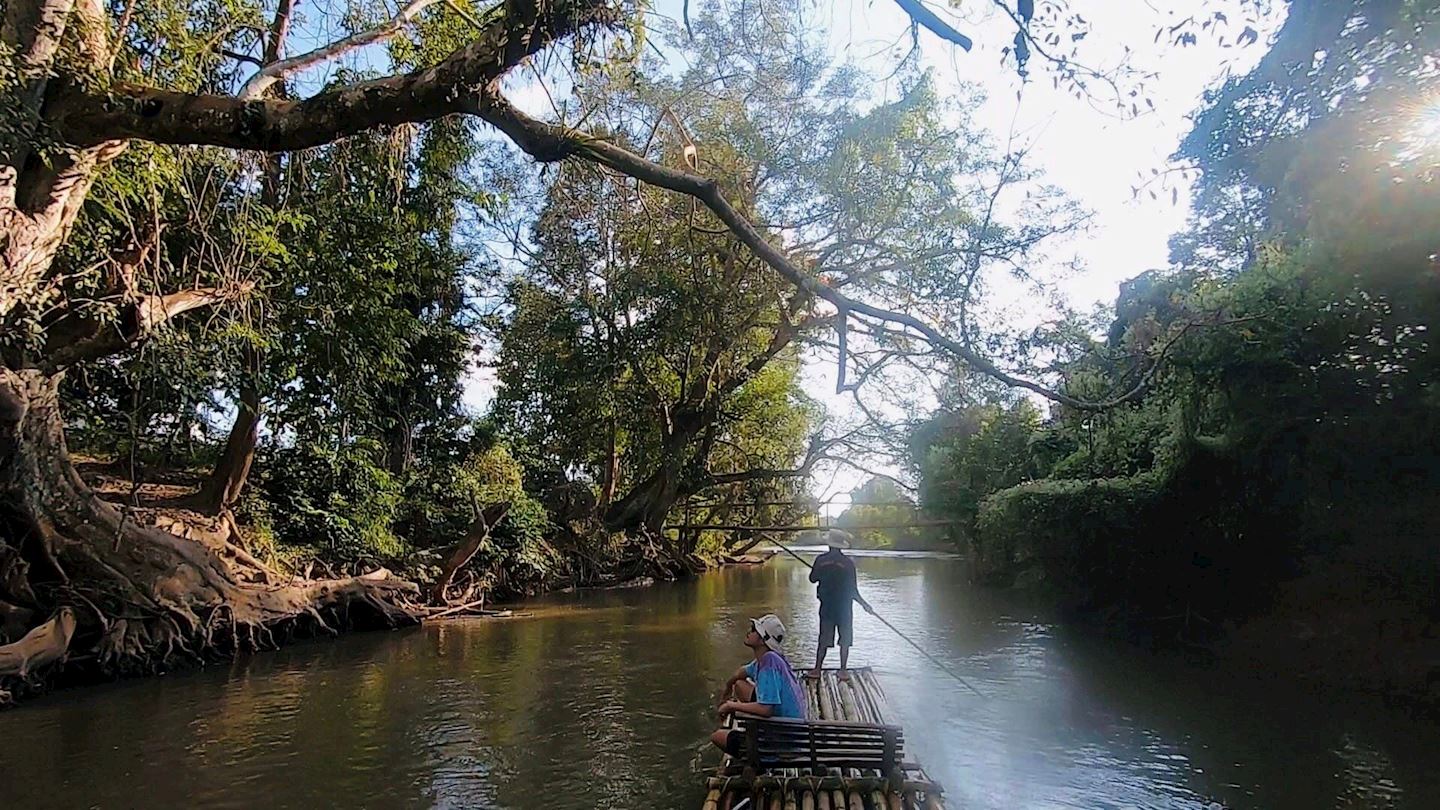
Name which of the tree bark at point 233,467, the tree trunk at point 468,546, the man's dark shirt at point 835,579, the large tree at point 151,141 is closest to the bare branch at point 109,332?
the large tree at point 151,141

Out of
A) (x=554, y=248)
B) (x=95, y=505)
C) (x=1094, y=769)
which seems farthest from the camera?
(x=554, y=248)

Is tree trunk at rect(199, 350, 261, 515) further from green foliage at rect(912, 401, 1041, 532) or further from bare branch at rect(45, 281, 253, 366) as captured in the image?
green foliage at rect(912, 401, 1041, 532)

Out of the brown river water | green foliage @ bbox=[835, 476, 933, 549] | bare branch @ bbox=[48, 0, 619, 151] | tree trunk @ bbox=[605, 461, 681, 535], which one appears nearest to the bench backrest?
the brown river water

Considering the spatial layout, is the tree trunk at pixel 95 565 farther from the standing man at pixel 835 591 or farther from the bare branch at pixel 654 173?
Answer: the standing man at pixel 835 591

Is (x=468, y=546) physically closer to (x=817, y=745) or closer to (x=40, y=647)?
(x=40, y=647)

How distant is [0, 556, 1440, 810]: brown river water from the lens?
609cm

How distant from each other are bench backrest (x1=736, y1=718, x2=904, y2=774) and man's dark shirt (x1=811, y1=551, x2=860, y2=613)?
140 inches

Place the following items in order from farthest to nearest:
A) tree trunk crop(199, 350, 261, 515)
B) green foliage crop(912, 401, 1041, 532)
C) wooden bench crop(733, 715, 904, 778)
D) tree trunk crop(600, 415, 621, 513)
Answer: tree trunk crop(600, 415, 621, 513)
green foliage crop(912, 401, 1041, 532)
tree trunk crop(199, 350, 261, 515)
wooden bench crop(733, 715, 904, 778)

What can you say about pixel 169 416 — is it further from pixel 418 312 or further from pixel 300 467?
pixel 418 312

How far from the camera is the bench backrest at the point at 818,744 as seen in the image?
4.98 m

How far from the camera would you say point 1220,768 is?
6.76m

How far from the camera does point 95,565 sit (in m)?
9.75

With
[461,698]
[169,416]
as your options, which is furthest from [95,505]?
[461,698]

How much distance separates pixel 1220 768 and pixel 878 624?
371 inches
